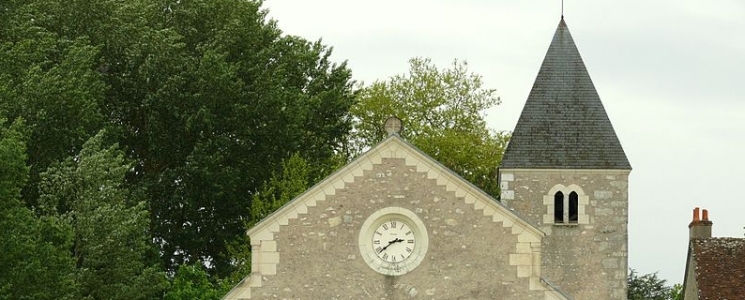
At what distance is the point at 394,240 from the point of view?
4041cm

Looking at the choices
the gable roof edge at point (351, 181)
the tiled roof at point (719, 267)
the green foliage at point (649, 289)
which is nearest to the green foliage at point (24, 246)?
the gable roof edge at point (351, 181)

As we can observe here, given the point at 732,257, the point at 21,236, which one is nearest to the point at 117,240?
the point at 21,236

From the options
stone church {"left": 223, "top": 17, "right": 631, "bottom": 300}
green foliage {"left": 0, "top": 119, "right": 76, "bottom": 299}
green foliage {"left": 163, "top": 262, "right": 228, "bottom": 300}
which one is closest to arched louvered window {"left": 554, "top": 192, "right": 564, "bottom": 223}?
green foliage {"left": 163, "top": 262, "right": 228, "bottom": 300}

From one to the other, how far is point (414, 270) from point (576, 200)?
9.21 m

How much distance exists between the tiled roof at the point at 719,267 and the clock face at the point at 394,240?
1191cm

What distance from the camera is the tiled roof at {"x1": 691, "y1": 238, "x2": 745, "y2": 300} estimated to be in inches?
1975

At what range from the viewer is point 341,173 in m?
40.3

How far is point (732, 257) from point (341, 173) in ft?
48.2

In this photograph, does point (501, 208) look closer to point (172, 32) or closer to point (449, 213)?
point (449, 213)

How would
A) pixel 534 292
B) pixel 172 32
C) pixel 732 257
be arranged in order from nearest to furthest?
1. pixel 534 292
2. pixel 732 257
3. pixel 172 32

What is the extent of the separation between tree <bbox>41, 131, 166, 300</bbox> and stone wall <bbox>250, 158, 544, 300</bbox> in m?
8.03

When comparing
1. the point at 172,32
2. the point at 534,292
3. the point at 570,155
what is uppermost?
A: the point at 172,32

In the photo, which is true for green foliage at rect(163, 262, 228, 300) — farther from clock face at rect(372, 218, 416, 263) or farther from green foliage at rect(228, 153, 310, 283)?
clock face at rect(372, 218, 416, 263)

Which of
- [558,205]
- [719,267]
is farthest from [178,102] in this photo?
[719,267]
